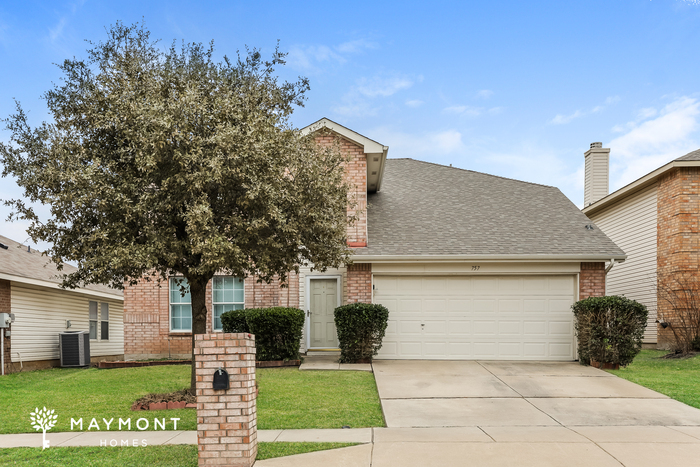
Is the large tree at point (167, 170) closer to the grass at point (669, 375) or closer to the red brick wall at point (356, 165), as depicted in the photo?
the red brick wall at point (356, 165)

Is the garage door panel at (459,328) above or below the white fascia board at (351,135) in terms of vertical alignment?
below

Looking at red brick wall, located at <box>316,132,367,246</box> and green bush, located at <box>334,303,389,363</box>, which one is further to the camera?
red brick wall, located at <box>316,132,367,246</box>

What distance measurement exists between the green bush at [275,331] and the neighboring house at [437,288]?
5.89 ft

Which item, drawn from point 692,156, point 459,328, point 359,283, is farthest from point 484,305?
point 692,156

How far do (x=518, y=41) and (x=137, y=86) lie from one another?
32.5 feet

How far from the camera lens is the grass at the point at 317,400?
745 centimetres

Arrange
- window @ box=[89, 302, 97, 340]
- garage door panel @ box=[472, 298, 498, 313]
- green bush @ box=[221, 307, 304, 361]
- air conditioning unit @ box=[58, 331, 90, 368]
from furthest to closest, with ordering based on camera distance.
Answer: window @ box=[89, 302, 97, 340]
air conditioning unit @ box=[58, 331, 90, 368]
garage door panel @ box=[472, 298, 498, 313]
green bush @ box=[221, 307, 304, 361]

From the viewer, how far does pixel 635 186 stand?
1761 centimetres

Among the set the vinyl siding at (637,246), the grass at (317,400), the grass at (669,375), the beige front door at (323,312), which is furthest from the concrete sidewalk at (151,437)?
the vinyl siding at (637,246)

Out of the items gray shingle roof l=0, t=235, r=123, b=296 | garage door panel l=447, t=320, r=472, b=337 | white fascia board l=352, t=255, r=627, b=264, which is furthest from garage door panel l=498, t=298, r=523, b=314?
gray shingle roof l=0, t=235, r=123, b=296

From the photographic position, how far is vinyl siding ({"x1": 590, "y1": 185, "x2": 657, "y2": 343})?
17.2 meters

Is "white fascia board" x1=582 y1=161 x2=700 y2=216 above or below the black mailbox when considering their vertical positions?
above

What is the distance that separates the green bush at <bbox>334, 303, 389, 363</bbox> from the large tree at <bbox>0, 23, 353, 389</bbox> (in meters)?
3.39

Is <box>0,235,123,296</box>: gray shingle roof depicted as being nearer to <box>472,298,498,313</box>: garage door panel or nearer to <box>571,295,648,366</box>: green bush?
<box>472,298,498,313</box>: garage door panel
